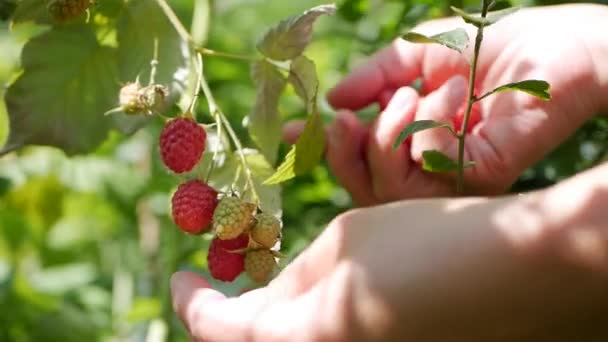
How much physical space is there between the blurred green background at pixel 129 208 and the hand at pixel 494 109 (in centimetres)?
16

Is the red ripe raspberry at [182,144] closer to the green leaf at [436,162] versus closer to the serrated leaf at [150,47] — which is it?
the serrated leaf at [150,47]

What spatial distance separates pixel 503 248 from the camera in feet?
2.11

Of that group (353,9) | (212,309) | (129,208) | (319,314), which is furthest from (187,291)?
(129,208)

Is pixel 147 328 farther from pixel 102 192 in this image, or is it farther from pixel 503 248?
pixel 503 248

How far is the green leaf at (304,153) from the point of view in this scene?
36.5 inches

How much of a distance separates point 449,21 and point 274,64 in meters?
0.34

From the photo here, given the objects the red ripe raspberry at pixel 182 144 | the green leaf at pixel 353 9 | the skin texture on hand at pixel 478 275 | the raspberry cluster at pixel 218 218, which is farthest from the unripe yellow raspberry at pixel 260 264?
the green leaf at pixel 353 9

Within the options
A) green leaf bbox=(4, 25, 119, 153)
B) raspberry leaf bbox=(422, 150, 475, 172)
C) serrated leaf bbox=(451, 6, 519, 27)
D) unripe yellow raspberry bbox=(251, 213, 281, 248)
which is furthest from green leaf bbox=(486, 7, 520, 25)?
green leaf bbox=(4, 25, 119, 153)

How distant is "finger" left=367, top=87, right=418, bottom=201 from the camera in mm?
1141

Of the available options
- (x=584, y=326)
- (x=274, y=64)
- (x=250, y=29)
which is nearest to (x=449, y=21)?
(x=274, y=64)

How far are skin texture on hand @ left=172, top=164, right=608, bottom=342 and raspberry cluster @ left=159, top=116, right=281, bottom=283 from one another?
0.65 feet

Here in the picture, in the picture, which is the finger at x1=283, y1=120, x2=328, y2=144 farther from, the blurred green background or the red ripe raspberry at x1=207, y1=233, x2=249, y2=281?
the red ripe raspberry at x1=207, y1=233, x2=249, y2=281

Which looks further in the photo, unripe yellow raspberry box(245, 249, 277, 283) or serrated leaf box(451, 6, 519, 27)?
unripe yellow raspberry box(245, 249, 277, 283)

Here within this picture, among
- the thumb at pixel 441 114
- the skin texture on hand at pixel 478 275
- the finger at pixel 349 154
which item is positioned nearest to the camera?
the skin texture on hand at pixel 478 275
